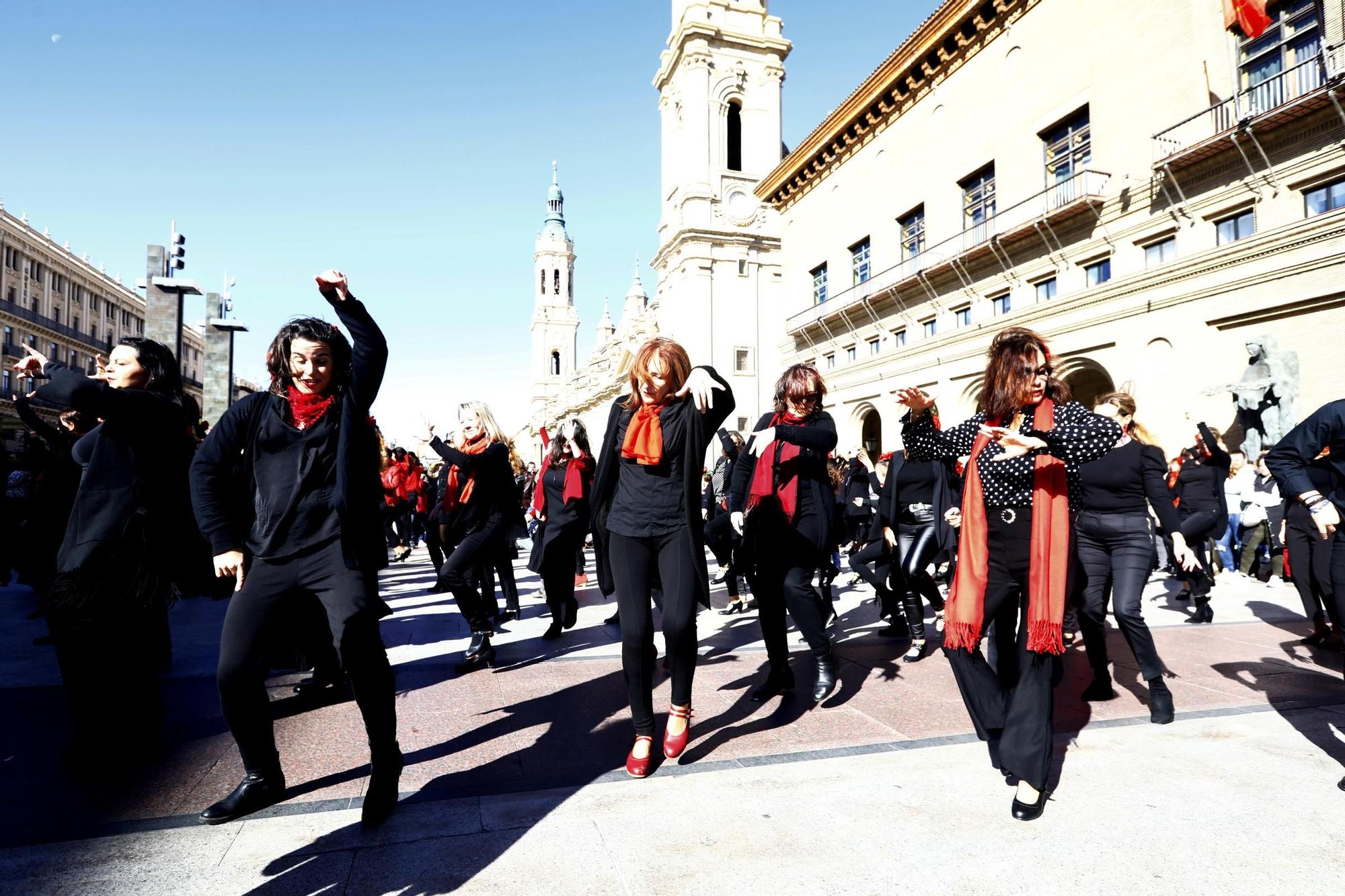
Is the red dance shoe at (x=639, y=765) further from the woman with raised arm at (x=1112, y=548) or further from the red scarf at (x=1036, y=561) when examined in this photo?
the woman with raised arm at (x=1112, y=548)

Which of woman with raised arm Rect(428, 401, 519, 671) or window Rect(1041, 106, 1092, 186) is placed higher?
window Rect(1041, 106, 1092, 186)

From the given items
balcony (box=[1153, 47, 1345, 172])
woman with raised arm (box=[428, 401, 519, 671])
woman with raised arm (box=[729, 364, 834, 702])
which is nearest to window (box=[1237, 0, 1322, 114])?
balcony (box=[1153, 47, 1345, 172])

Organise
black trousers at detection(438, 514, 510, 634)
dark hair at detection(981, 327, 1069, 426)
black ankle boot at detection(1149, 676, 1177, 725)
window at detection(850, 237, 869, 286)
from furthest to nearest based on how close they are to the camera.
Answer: window at detection(850, 237, 869, 286)
black trousers at detection(438, 514, 510, 634)
black ankle boot at detection(1149, 676, 1177, 725)
dark hair at detection(981, 327, 1069, 426)

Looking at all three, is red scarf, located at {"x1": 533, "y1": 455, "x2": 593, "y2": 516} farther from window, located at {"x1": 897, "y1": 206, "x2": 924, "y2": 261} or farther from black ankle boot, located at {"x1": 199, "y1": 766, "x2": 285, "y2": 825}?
window, located at {"x1": 897, "y1": 206, "x2": 924, "y2": 261}

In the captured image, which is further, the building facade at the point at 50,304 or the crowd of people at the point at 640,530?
the building facade at the point at 50,304

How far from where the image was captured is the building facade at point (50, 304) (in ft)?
169

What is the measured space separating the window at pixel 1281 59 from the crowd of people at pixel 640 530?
567 inches

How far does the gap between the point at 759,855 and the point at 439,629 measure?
551 cm

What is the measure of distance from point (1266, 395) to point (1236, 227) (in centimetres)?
391

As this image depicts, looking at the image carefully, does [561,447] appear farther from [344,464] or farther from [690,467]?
[344,464]

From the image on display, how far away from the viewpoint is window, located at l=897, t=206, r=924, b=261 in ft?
91.0

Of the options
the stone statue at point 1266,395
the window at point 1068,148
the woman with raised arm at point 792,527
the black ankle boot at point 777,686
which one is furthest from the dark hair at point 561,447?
the window at point 1068,148

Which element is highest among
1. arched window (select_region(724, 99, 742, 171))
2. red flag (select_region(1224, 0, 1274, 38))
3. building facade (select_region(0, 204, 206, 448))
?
arched window (select_region(724, 99, 742, 171))

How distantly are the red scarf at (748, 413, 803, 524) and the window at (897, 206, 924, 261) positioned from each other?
2431cm
